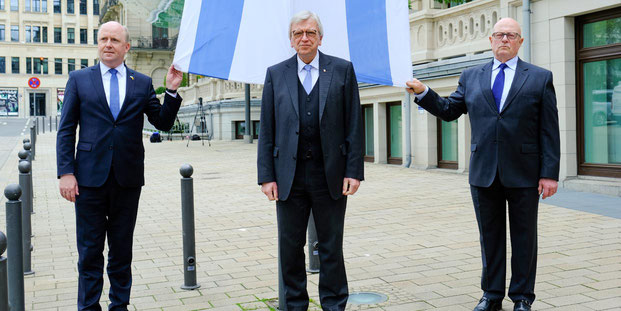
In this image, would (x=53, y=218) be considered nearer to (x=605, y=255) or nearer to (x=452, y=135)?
(x=605, y=255)

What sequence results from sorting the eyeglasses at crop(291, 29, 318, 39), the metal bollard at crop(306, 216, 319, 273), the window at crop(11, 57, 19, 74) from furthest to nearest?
1. the window at crop(11, 57, 19, 74)
2. the metal bollard at crop(306, 216, 319, 273)
3. the eyeglasses at crop(291, 29, 318, 39)

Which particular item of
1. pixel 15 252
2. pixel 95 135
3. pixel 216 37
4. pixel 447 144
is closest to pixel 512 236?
pixel 216 37

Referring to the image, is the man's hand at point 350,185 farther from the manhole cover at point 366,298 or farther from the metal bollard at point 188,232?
the metal bollard at point 188,232

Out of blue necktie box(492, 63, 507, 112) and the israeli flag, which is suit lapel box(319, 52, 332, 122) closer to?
the israeli flag

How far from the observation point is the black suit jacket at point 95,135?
430 centimetres

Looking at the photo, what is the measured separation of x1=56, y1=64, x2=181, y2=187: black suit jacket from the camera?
4.30m

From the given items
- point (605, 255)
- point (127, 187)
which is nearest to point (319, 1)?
point (127, 187)

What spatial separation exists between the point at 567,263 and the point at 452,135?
32.1ft

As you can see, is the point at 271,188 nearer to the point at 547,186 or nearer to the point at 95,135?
the point at 95,135

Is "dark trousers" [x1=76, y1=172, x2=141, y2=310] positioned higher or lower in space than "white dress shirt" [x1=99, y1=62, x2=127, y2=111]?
lower

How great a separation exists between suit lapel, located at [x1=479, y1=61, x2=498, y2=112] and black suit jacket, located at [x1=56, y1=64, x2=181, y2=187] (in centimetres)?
242

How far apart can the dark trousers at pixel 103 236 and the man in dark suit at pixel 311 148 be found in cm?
104

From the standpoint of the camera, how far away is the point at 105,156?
433 cm

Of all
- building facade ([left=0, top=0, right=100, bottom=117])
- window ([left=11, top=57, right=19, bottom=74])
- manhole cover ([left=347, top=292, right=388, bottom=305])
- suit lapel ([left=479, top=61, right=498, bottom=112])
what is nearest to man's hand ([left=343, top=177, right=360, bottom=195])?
suit lapel ([left=479, top=61, right=498, bottom=112])
